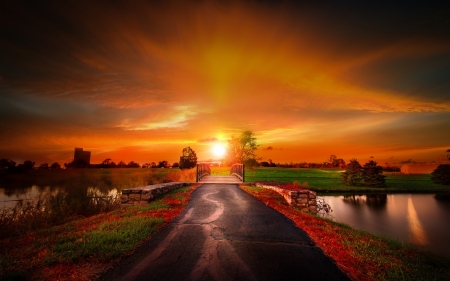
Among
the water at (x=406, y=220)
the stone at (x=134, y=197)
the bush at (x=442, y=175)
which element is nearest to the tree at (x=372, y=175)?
the water at (x=406, y=220)

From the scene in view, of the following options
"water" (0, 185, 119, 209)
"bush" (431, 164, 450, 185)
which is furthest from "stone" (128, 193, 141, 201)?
"bush" (431, 164, 450, 185)

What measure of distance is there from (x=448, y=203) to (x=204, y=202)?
2563 cm

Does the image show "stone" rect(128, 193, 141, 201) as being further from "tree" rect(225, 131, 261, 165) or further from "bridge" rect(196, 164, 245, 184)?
"tree" rect(225, 131, 261, 165)

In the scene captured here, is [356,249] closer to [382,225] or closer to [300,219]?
[300,219]

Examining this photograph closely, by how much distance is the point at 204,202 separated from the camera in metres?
10.4

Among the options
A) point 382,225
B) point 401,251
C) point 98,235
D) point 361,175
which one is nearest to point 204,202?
point 98,235

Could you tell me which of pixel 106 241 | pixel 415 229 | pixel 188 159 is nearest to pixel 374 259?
pixel 106 241

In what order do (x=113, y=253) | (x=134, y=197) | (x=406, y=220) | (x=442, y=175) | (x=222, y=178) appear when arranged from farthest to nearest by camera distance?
(x=442, y=175) → (x=222, y=178) → (x=406, y=220) → (x=134, y=197) → (x=113, y=253)

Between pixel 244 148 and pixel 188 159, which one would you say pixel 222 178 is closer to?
pixel 244 148

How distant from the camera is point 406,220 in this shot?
14320mm

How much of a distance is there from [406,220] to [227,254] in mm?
16490

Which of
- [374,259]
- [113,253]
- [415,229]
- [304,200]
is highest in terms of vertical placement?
[113,253]

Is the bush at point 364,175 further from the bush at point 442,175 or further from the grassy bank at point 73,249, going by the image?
the grassy bank at point 73,249

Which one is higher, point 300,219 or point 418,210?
point 300,219
